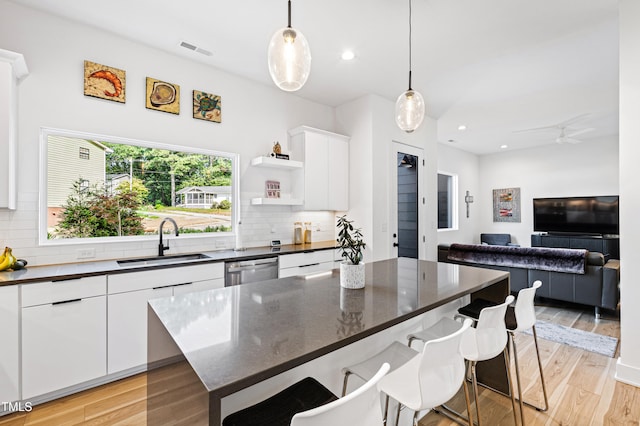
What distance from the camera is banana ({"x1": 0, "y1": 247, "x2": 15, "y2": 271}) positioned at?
222 cm

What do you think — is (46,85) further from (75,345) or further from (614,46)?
(614,46)

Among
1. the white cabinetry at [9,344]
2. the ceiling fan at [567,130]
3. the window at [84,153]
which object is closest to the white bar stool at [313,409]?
the white cabinetry at [9,344]

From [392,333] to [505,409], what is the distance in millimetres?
1124

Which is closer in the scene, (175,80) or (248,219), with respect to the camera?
(175,80)

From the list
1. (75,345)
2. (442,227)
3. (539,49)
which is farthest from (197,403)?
(442,227)

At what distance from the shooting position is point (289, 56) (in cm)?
157

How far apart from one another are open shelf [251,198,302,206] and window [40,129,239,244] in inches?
10.1

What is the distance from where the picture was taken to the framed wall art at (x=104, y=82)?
9.01ft

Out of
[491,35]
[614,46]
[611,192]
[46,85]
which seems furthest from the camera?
[611,192]

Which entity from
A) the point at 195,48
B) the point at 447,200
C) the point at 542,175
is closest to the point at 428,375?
the point at 195,48

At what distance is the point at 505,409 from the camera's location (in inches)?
83.3

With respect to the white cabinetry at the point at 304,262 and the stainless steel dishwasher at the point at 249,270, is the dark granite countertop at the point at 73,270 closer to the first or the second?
the stainless steel dishwasher at the point at 249,270

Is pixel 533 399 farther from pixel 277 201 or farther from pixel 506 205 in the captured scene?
pixel 506 205

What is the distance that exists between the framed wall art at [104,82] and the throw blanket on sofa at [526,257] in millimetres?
4988
